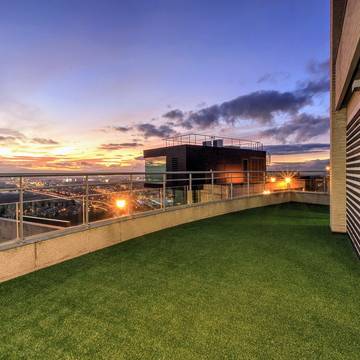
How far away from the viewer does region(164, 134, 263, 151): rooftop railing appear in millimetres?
17328

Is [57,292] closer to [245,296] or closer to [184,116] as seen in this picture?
[245,296]

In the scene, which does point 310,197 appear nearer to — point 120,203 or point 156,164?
point 120,203

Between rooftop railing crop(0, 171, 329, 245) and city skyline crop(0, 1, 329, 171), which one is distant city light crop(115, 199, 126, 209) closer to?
rooftop railing crop(0, 171, 329, 245)

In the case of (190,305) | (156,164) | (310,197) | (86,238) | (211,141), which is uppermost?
(211,141)

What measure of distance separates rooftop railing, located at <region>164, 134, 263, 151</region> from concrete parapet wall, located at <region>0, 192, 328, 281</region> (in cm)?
1093

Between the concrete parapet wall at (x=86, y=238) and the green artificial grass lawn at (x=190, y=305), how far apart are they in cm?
18

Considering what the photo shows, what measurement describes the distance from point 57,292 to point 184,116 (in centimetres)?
2962

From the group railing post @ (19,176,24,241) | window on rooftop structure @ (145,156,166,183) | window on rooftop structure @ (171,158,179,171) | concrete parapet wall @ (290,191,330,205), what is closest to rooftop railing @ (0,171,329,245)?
railing post @ (19,176,24,241)

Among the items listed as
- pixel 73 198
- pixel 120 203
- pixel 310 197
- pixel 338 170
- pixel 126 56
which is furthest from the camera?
pixel 126 56

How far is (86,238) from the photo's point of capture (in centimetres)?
374

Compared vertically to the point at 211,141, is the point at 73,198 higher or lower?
lower

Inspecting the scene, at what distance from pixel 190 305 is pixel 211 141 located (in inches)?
664

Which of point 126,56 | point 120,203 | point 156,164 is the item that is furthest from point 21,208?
point 156,164

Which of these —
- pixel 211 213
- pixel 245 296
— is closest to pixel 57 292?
pixel 245 296
